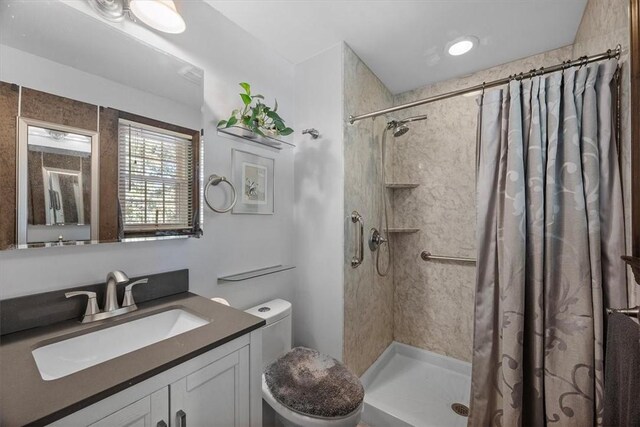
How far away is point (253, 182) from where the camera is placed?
1.56m

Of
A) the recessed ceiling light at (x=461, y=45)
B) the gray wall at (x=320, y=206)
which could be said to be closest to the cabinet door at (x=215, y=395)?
the gray wall at (x=320, y=206)

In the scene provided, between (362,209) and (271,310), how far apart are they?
91cm

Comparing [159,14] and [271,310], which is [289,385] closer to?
[271,310]

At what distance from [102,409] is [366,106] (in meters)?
2.00

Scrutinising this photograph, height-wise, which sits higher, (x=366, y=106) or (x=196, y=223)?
(x=366, y=106)

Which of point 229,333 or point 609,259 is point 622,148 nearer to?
point 609,259

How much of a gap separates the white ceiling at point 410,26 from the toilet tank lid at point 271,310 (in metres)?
1.68

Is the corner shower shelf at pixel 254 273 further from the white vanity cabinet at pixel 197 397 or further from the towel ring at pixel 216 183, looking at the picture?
the white vanity cabinet at pixel 197 397

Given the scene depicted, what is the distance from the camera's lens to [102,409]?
1.90 ft

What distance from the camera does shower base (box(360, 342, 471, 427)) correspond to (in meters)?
1.54

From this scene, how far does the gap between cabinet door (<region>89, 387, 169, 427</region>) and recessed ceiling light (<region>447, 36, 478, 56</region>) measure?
2.25 meters

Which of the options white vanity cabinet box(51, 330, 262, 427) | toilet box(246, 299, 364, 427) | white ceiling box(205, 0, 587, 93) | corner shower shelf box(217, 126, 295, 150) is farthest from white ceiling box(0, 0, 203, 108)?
toilet box(246, 299, 364, 427)

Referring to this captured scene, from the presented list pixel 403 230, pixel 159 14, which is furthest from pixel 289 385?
pixel 159 14

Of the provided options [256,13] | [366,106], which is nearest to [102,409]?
[256,13]
